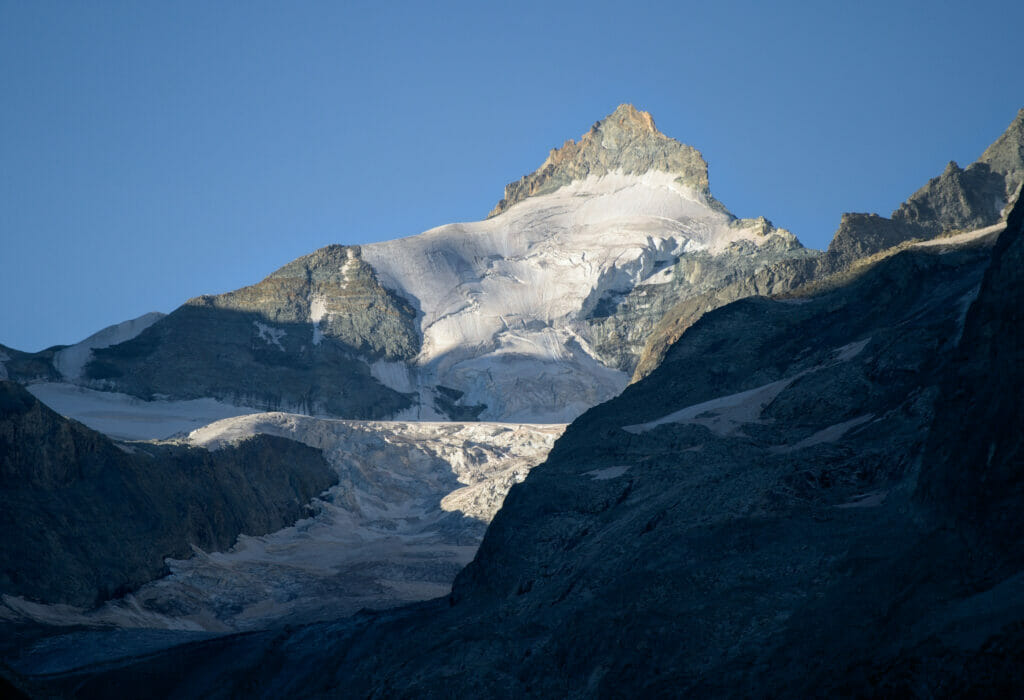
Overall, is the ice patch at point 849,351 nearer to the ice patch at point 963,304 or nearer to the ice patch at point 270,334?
the ice patch at point 963,304

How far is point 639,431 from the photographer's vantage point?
5169cm

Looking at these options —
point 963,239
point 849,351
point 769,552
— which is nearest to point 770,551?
point 769,552

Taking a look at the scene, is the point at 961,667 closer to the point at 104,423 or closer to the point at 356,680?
the point at 356,680

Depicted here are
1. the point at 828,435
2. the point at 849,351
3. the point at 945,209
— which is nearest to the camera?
the point at 828,435

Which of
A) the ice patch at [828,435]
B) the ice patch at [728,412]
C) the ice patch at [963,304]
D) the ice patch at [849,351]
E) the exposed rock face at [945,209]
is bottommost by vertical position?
the ice patch at [828,435]

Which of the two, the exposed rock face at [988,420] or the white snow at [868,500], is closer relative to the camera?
the exposed rock face at [988,420]

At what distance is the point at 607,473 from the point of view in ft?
153

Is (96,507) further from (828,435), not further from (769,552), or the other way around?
(769,552)

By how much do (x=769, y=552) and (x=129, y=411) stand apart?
136 metres

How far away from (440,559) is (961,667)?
76.2m

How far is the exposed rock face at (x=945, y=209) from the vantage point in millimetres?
127312

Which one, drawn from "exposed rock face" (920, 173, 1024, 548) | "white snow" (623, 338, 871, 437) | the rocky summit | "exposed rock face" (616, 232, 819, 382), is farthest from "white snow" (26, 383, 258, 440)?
"exposed rock face" (920, 173, 1024, 548)

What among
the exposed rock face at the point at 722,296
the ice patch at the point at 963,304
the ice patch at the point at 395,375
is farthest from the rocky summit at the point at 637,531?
the ice patch at the point at 395,375

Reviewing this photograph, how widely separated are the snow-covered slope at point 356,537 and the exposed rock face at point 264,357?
32795mm
